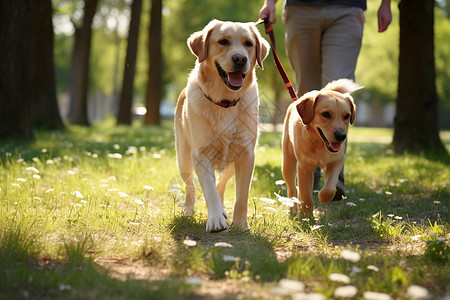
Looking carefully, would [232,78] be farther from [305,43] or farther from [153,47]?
[153,47]

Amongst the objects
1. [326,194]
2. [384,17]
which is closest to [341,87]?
[326,194]

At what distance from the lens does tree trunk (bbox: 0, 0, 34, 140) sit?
29.1ft

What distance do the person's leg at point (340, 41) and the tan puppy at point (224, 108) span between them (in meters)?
1.38

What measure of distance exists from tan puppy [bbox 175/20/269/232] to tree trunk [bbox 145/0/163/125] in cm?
1499

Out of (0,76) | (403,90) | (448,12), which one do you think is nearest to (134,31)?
(0,76)

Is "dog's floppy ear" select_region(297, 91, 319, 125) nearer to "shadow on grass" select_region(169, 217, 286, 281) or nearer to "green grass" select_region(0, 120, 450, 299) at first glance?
"green grass" select_region(0, 120, 450, 299)

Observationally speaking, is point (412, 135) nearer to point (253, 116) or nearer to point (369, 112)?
point (253, 116)

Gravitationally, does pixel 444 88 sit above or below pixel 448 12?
below

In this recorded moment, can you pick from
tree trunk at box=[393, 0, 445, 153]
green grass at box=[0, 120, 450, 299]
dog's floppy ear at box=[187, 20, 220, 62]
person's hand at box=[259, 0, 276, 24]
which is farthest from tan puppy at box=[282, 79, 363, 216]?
tree trunk at box=[393, 0, 445, 153]

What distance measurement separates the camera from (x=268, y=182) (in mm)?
5543

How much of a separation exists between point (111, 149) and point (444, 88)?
29.8 m

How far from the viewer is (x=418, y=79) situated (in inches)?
347

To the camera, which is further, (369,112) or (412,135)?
(369,112)

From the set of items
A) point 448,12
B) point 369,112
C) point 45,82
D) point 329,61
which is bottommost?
point 369,112
